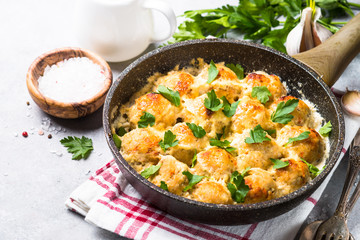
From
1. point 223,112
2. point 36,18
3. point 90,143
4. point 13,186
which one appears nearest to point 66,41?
point 36,18

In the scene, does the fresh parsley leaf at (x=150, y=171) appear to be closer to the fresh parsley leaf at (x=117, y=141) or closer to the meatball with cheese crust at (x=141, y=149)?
the meatball with cheese crust at (x=141, y=149)

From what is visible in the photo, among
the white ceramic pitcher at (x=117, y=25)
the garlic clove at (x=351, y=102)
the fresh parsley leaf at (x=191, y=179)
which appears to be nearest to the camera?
the fresh parsley leaf at (x=191, y=179)

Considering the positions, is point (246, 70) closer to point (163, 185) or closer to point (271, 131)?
point (271, 131)

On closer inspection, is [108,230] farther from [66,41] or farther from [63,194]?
[66,41]

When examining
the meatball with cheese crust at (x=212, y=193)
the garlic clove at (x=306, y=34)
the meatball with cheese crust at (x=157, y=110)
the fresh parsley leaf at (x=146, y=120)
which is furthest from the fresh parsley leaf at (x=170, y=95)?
the garlic clove at (x=306, y=34)

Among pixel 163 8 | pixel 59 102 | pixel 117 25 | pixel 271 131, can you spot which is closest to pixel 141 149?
pixel 271 131

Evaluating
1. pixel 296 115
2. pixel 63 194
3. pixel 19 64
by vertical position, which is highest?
pixel 296 115
